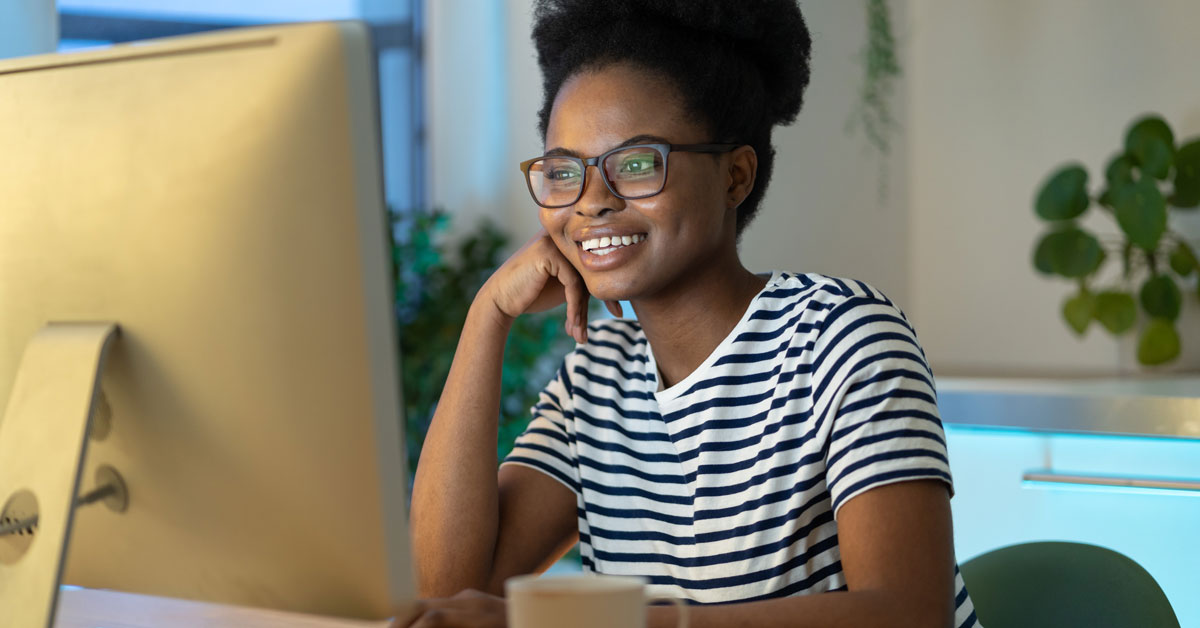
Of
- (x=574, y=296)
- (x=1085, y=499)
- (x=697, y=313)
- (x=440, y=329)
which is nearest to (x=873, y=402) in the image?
(x=697, y=313)

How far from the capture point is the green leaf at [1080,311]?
2.24m

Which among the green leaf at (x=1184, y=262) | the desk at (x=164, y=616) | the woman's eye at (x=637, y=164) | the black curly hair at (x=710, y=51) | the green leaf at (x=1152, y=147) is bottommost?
the desk at (x=164, y=616)

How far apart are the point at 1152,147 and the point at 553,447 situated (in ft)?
4.72

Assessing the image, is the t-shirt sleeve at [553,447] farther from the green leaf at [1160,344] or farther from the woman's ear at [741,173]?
the green leaf at [1160,344]

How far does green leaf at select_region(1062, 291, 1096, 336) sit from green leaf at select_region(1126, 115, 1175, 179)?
0.27 m

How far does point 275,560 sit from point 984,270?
2.48 metres

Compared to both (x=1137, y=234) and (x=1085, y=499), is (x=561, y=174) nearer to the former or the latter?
(x=1085, y=499)

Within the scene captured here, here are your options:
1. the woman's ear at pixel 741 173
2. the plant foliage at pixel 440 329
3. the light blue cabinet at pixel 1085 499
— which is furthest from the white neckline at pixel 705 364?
the plant foliage at pixel 440 329

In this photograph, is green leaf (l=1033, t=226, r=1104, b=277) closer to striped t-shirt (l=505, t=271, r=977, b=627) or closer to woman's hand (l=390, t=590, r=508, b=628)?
striped t-shirt (l=505, t=271, r=977, b=627)

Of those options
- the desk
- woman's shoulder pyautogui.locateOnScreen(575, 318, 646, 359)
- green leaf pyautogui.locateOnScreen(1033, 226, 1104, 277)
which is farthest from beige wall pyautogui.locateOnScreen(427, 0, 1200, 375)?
the desk

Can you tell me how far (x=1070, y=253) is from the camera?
2236mm

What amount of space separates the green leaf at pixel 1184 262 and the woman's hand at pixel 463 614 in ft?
6.12

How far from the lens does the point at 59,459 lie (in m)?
0.73

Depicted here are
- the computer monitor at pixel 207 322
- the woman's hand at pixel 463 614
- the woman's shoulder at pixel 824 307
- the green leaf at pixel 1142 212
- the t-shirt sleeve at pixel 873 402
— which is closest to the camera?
the computer monitor at pixel 207 322
